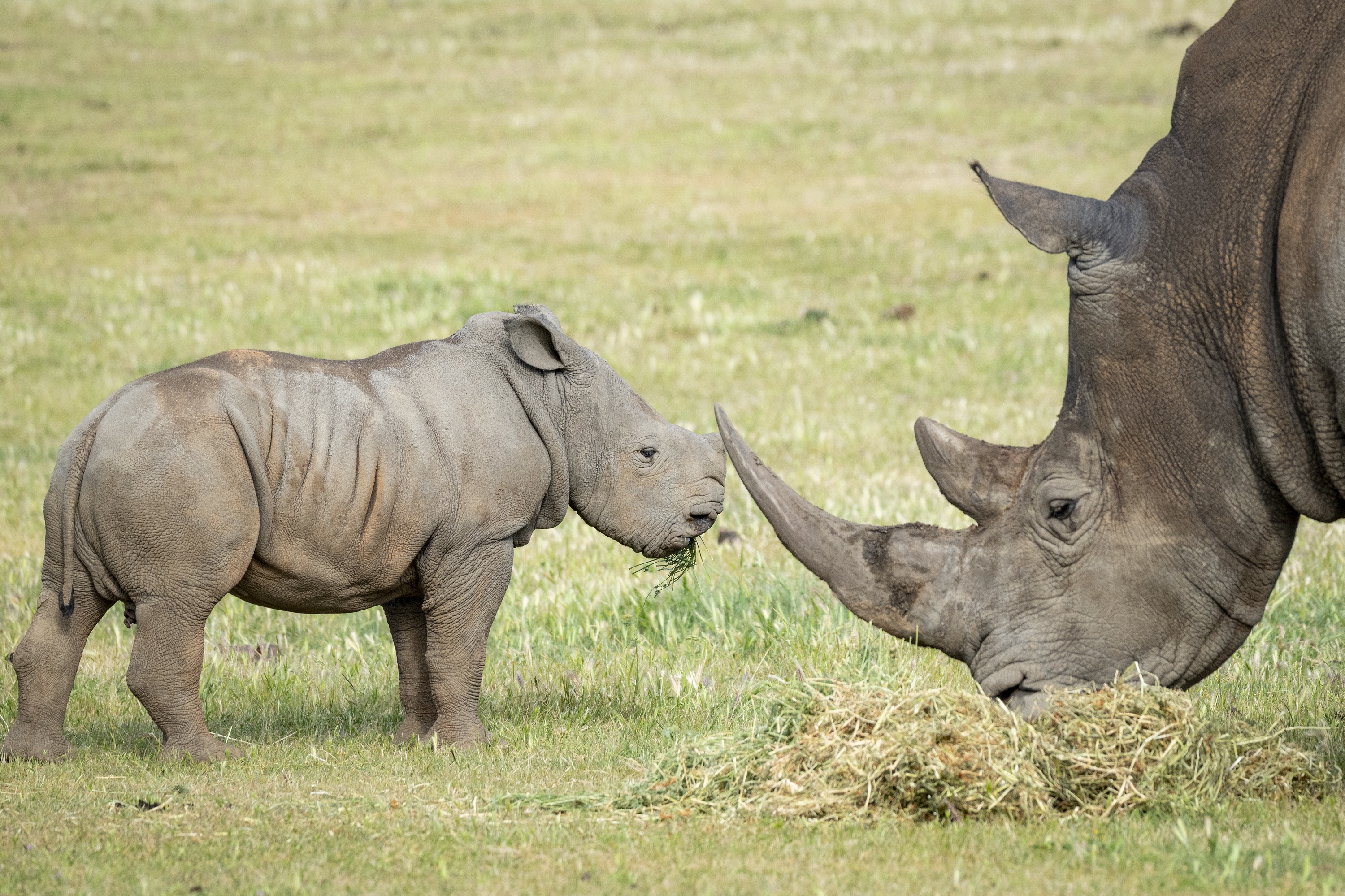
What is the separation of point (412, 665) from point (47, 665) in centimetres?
122

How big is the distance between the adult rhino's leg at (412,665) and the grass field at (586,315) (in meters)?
0.21

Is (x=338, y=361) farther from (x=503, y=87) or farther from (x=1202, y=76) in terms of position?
(x=503, y=87)

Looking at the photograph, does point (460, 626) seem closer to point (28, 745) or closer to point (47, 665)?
point (47, 665)

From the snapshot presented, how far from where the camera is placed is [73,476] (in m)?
5.11

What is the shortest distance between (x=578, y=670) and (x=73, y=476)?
2237mm

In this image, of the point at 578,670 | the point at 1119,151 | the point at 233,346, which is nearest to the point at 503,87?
the point at 1119,151

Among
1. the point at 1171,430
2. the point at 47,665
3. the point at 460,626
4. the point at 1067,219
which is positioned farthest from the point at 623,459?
the point at 47,665

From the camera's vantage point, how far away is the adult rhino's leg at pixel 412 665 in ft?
18.9

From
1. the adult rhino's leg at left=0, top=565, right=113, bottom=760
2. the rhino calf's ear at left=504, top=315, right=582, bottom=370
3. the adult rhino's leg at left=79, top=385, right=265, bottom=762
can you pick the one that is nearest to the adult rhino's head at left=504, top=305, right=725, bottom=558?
the rhino calf's ear at left=504, top=315, right=582, bottom=370

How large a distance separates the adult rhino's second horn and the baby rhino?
2.20 ft

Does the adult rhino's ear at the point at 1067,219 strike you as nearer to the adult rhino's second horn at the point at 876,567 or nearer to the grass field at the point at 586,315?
the adult rhino's second horn at the point at 876,567

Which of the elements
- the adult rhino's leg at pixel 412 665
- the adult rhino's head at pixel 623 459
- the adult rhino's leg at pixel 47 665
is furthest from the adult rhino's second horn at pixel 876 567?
the adult rhino's leg at pixel 47 665

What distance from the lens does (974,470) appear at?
17.3 feet

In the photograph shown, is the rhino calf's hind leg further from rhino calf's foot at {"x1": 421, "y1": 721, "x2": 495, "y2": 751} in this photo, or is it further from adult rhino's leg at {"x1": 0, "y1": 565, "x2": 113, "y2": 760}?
rhino calf's foot at {"x1": 421, "y1": 721, "x2": 495, "y2": 751}
